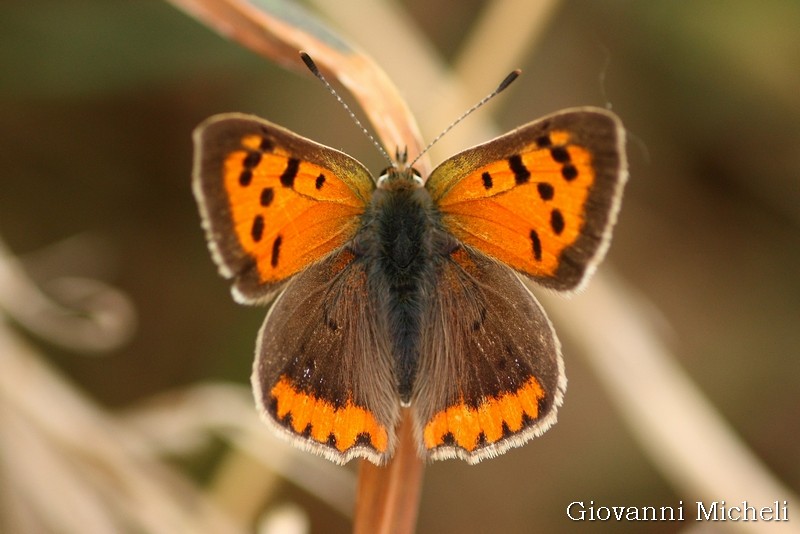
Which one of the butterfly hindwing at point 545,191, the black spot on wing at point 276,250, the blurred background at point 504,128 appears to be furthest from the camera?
the blurred background at point 504,128

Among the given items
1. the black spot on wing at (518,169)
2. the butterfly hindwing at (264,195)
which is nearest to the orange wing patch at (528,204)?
the black spot on wing at (518,169)

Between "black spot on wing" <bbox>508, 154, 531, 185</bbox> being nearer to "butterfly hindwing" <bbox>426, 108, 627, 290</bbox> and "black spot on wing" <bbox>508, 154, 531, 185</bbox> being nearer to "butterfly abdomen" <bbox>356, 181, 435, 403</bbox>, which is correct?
"butterfly hindwing" <bbox>426, 108, 627, 290</bbox>

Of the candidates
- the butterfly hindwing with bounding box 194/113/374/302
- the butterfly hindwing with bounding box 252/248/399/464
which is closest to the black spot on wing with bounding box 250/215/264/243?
the butterfly hindwing with bounding box 194/113/374/302

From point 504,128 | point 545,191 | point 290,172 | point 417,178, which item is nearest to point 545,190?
point 545,191

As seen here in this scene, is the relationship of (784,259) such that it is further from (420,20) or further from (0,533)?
(0,533)

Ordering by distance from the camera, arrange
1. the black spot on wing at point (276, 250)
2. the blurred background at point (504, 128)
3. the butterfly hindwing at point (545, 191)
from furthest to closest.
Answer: the blurred background at point (504, 128), the black spot on wing at point (276, 250), the butterfly hindwing at point (545, 191)

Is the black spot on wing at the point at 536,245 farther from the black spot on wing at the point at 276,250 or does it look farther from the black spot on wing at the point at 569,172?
the black spot on wing at the point at 276,250

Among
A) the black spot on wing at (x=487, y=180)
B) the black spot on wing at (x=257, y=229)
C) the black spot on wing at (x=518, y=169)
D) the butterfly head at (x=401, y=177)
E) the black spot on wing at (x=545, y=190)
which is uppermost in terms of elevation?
the butterfly head at (x=401, y=177)
